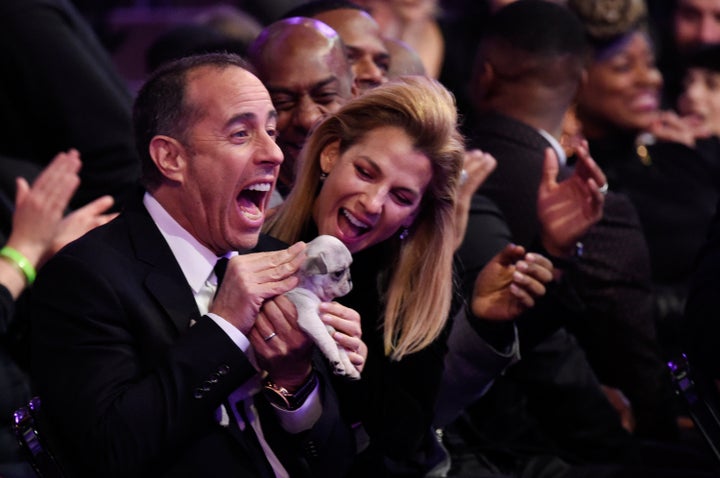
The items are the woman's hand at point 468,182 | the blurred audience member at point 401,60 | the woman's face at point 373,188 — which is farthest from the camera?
the blurred audience member at point 401,60

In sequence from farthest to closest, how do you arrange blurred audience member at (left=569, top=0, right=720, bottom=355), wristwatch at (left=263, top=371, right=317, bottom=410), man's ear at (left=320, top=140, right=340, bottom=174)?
1. blurred audience member at (left=569, top=0, right=720, bottom=355)
2. man's ear at (left=320, top=140, right=340, bottom=174)
3. wristwatch at (left=263, top=371, right=317, bottom=410)

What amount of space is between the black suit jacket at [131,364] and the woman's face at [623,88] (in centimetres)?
299

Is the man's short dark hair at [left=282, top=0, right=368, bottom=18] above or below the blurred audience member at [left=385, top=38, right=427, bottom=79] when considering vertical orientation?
above

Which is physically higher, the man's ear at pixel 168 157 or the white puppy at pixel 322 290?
the man's ear at pixel 168 157

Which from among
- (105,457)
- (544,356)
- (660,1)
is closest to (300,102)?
(544,356)

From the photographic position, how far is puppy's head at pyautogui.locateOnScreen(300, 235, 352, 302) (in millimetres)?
1971

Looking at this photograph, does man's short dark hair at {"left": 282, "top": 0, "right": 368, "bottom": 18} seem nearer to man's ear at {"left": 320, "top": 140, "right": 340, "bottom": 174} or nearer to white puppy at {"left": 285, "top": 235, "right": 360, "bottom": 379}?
man's ear at {"left": 320, "top": 140, "right": 340, "bottom": 174}

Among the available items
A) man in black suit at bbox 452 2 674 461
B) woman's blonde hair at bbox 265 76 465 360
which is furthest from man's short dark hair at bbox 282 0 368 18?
woman's blonde hair at bbox 265 76 465 360

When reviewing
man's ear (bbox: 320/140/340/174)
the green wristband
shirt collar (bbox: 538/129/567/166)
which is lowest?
shirt collar (bbox: 538/129/567/166)

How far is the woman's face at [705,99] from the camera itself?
500 centimetres

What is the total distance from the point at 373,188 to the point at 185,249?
19.7 inches

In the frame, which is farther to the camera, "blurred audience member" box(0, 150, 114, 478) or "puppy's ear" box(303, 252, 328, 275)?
"blurred audience member" box(0, 150, 114, 478)

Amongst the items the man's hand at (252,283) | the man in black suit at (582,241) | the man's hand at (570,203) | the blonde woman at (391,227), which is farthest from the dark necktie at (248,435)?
the man in black suit at (582,241)

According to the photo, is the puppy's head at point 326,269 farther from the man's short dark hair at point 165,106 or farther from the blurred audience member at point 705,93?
the blurred audience member at point 705,93
